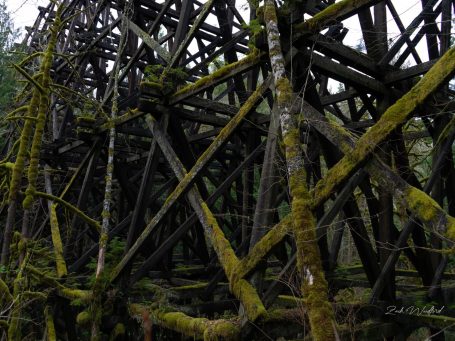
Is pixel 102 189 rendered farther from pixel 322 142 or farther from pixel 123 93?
pixel 322 142

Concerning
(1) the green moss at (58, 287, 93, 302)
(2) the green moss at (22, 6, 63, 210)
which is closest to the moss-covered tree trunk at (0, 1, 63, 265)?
(2) the green moss at (22, 6, 63, 210)

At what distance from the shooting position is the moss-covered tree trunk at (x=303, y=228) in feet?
9.18

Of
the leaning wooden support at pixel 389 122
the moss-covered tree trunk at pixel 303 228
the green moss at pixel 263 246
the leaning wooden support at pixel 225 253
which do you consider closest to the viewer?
the moss-covered tree trunk at pixel 303 228

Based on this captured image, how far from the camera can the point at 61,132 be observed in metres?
9.82

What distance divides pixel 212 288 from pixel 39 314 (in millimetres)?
4635

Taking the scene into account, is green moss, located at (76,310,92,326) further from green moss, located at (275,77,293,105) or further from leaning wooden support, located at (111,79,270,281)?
green moss, located at (275,77,293,105)

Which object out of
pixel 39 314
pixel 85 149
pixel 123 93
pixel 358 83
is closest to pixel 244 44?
pixel 123 93

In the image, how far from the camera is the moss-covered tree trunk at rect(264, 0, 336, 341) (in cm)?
280

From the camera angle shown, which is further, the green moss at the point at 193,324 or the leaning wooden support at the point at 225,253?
the green moss at the point at 193,324

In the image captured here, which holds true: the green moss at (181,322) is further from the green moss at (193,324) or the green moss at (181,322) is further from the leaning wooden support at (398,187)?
the leaning wooden support at (398,187)

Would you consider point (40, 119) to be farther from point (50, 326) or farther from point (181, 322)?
point (181, 322)

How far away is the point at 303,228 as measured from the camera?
10.1 feet

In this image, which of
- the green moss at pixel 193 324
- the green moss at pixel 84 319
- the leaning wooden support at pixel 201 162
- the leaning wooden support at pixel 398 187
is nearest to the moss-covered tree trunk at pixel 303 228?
the leaning wooden support at pixel 398 187

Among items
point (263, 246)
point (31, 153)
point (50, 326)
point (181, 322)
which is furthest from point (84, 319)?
point (263, 246)
